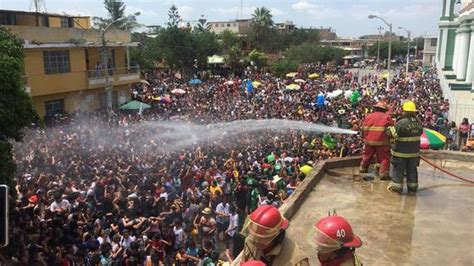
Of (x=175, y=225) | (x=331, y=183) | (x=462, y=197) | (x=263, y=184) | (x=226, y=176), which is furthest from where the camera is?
(x=226, y=176)

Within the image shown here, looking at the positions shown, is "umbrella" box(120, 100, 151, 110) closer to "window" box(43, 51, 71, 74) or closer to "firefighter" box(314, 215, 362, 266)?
"window" box(43, 51, 71, 74)

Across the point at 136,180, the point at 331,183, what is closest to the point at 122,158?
the point at 136,180

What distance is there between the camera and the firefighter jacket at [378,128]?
772 centimetres

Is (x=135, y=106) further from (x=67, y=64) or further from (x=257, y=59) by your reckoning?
(x=257, y=59)

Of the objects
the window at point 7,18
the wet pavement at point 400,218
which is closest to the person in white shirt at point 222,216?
the wet pavement at point 400,218

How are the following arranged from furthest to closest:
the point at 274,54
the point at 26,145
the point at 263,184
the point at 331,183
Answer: the point at 274,54 < the point at 26,145 < the point at 263,184 < the point at 331,183

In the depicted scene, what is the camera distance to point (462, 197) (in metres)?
7.46

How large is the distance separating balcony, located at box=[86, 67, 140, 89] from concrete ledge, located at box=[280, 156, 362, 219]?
20352 mm

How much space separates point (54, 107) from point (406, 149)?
2368 centimetres

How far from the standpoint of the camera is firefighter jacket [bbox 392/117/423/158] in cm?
741

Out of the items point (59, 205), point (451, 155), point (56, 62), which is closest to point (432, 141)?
point (451, 155)

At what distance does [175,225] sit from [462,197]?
5.40 meters

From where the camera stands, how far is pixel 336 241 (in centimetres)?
344

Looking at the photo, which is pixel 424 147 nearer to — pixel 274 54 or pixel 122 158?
pixel 122 158
